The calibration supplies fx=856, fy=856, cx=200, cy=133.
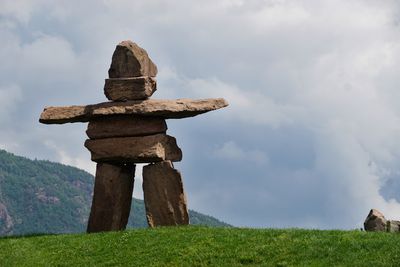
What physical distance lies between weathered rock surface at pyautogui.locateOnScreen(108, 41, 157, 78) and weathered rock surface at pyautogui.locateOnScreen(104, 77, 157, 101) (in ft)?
1.16

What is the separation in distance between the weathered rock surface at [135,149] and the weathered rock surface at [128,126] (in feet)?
0.66

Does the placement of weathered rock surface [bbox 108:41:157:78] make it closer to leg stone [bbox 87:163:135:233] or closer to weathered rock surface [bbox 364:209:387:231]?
leg stone [bbox 87:163:135:233]

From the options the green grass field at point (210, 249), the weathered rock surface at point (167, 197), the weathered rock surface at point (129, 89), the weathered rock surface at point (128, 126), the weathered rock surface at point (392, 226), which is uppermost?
the weathered rock surface at point (129, 89)

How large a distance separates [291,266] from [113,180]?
10.5 meters

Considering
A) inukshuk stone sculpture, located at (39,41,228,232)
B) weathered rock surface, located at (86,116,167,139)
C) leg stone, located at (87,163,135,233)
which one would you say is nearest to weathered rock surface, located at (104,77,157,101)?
inukshuk stone sculpture, located at (39,41,228,232)

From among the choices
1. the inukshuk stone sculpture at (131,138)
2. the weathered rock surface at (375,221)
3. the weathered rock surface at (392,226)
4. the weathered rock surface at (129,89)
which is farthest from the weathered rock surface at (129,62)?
the weathered rock surface at (392,226)

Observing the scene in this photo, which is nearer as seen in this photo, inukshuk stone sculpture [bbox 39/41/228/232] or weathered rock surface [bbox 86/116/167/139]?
inukshuk stone sculpture [bbox 39/41/228/232]

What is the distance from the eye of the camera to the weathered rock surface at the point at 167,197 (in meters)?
31.4

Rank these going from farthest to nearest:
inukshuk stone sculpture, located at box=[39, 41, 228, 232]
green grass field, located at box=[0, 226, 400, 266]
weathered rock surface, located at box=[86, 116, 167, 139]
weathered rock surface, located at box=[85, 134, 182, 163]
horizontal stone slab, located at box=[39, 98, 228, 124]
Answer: weathered rock surface, located at box=[86, 116, 167, 139] < inukshuk stone sculpture, located at box=[39, 41, 228, 232] < weathered rock surface, located at box=[85, 134, 182, 163] < horizontal stone slab, located at box=[39, 98, 228, 124] < green grass field, located at box=[0, 226, 400, 266]

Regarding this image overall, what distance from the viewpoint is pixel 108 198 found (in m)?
32.0

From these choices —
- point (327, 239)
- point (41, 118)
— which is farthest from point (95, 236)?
point (327, 239)

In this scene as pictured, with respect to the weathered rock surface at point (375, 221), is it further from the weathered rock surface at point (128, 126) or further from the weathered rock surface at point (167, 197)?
the weathered rock surface at point (128, 126)

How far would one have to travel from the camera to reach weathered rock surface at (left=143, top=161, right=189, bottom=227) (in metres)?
31.4

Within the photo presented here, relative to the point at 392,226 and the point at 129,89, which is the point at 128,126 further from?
the point at 392,226
